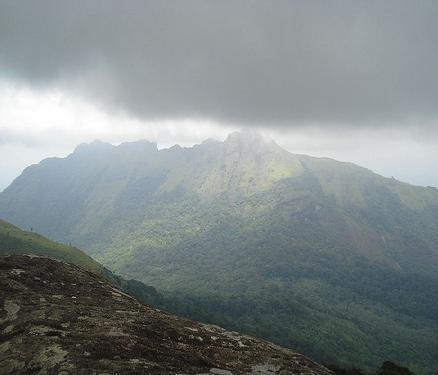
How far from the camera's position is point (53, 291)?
1984 inches

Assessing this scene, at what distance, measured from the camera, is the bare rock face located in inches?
1176

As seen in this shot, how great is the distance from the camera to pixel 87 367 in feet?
93.5

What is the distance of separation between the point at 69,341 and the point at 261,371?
56.8ft

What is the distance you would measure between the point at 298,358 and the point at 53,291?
3090 cm

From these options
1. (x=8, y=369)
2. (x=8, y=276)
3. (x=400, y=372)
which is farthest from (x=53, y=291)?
(x=400, y=372)

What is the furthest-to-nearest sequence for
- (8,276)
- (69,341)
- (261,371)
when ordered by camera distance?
(8,276) → (261,371) → (69,341)

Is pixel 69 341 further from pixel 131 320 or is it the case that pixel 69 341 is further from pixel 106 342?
pixel 131 320

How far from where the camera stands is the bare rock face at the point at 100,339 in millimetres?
29875

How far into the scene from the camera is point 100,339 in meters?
34.4

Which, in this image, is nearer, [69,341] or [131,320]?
[69,341]

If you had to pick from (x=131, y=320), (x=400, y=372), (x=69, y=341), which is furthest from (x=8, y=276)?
(x=400, y=372)

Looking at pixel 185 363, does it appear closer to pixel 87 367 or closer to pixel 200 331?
pixel 87 367

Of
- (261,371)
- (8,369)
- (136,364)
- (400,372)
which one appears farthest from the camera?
(400,372)

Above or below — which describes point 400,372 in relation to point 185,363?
below
